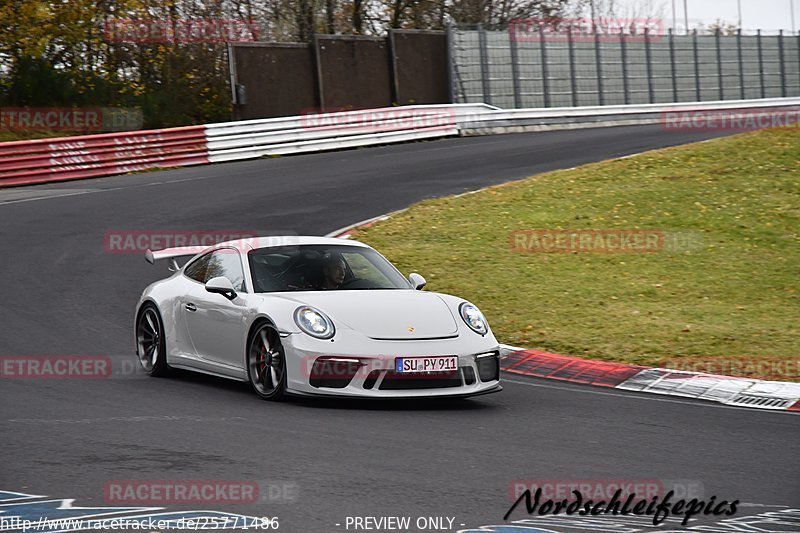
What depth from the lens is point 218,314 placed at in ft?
31.5

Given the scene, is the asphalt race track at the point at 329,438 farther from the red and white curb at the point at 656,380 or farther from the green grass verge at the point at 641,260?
the green grass verge at the point at 641,260

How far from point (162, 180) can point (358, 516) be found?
19.3 m

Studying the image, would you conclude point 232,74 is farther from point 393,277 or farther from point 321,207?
point 393,277

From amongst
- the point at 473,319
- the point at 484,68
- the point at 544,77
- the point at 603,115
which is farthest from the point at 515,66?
the point at 473,319

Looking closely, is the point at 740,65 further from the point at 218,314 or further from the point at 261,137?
the point at 218,314

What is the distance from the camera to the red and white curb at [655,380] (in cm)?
923

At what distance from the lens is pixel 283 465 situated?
6566 mm

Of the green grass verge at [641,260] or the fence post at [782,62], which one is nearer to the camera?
the green grass verge at [641,260]

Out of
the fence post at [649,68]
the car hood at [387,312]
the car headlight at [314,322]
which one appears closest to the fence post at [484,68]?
the fence post at [649,68]

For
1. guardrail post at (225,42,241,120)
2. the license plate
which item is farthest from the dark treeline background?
the license plate

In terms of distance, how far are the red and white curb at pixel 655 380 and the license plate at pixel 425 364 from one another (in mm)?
1862

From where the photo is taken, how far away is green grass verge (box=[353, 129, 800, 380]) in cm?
1144

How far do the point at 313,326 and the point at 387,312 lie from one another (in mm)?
590

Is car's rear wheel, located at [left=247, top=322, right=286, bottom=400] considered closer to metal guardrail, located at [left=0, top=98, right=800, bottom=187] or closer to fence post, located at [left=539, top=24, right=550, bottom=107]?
metal guardrail, located at [left=0, top=98, right=800, bottom=187]
